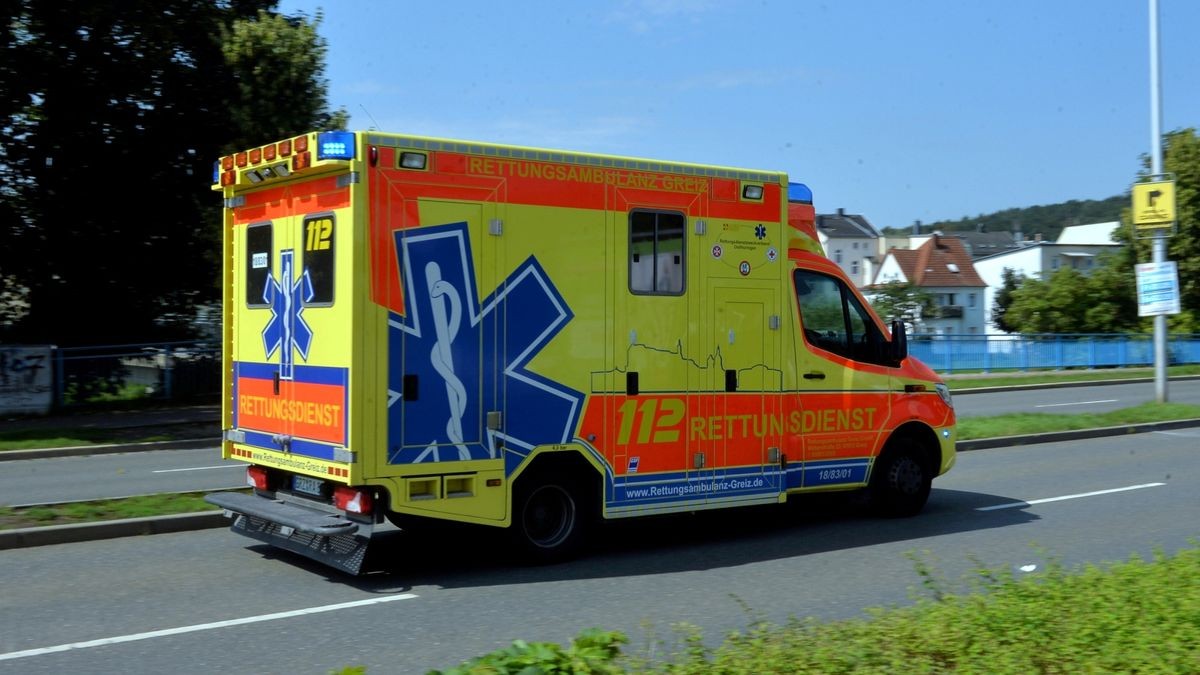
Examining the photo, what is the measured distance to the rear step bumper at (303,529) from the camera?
311 inches

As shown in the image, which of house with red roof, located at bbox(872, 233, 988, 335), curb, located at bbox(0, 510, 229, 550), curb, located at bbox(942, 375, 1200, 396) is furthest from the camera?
house with red roof, located at bbox(872, 233, 988, 335)

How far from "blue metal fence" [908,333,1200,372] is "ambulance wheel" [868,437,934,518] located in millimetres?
28482

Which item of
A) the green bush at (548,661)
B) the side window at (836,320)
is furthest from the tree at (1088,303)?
the green bush at (548,661)

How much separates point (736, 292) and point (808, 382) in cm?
113

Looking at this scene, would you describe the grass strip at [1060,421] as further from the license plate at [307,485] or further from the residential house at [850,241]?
the residential house at [850,241]

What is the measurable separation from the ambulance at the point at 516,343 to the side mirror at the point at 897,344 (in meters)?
0.51

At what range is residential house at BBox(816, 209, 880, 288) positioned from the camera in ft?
395

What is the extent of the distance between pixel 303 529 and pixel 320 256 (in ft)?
6.26

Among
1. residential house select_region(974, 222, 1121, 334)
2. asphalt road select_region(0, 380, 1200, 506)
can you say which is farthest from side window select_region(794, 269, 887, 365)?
residential house select_region(974, 222, 1121, 334)

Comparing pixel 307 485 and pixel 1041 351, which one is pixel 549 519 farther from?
pixel 1041 351

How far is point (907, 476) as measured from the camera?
11023 millimetres

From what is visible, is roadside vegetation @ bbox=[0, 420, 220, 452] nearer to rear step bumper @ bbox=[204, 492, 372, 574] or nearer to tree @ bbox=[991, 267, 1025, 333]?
rear step bumper @ bbox=[204, 492, 372, 574]

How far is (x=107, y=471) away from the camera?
15727 millimetres

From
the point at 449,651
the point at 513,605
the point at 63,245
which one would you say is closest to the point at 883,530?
the point at 513,605
